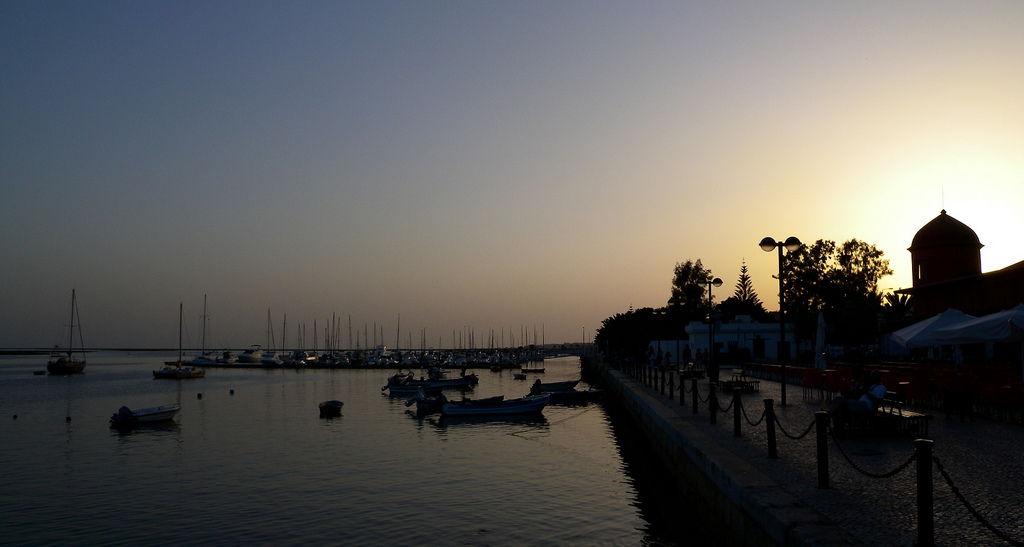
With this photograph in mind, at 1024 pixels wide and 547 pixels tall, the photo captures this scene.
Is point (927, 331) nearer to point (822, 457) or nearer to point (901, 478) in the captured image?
point (901, 478)

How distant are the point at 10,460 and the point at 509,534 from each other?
24.6 metres

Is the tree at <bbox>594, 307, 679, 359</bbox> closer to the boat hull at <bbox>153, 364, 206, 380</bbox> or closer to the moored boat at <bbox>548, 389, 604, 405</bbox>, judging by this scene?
the moored boat at <bbox>548, 389, 604, 405</bbox>

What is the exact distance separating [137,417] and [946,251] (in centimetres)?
5506

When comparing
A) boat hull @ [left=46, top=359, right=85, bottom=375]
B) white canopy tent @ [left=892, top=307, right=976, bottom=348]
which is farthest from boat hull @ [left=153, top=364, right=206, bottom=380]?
white canopy tent @ [left=892, top=307, right=976, bottom=348]

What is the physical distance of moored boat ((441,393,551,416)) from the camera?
3991cm

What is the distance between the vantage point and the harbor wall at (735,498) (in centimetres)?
777

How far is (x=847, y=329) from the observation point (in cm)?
6138

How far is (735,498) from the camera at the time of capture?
33.3 ft

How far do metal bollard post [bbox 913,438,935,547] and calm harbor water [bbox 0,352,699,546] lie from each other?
6684mm

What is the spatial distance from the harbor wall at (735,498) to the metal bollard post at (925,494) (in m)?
0.69

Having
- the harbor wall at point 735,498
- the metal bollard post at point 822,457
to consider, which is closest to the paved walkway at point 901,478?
the metal bollard post at point 822,457

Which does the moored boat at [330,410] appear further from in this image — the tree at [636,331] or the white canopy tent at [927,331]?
the tree at [636,331]

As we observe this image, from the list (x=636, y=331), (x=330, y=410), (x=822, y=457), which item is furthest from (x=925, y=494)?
(x=636, y=331)

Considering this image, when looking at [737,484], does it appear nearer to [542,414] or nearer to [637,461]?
[637,461]
